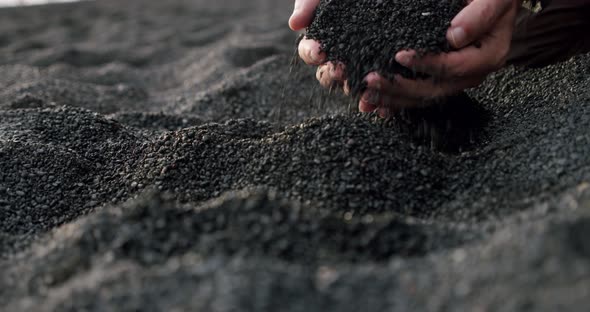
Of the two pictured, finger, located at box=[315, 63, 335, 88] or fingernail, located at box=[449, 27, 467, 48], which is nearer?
fingernail, located at box=[449, 27, 467, 48]

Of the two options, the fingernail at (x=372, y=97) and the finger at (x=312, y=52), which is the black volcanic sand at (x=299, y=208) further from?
the finger at (x=312, y=52)

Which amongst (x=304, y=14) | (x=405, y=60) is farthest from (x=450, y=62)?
(x=304, y=14)

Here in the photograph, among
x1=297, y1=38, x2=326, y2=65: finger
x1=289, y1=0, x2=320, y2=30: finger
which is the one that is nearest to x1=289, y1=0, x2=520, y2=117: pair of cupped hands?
x1=297, y1=38, x2=326, y2=65: finger

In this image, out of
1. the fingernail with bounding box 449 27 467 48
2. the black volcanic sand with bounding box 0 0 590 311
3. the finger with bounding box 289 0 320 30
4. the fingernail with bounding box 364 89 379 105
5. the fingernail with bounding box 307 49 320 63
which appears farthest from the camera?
the finger with bounding box 289 0 320 30

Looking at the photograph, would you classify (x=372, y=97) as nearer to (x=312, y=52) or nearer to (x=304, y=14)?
(x=312, y=52)

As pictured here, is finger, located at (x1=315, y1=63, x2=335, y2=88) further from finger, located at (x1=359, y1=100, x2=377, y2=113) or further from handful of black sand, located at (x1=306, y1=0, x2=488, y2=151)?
finger, located at (x1=359, y1=100, x2=377, y2=113)

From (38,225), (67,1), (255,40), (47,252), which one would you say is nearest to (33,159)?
(38,225)
